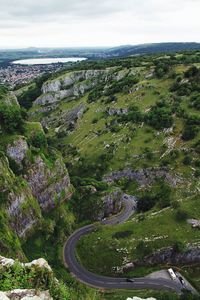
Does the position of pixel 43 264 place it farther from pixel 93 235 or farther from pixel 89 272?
pixel 93 235

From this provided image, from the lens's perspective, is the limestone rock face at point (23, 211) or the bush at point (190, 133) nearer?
the limestone rock face at point (23, 211)

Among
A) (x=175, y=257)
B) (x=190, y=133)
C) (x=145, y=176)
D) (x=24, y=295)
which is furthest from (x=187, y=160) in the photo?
(x=24, y=295)

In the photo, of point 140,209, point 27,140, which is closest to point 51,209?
point 27,140

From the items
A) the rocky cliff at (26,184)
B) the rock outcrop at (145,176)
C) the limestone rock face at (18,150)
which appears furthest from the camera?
the rock outcrop at (145,176)

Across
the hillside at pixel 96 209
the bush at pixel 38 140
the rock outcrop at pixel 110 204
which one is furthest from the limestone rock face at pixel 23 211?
the rock outcrop at pixel 110 204

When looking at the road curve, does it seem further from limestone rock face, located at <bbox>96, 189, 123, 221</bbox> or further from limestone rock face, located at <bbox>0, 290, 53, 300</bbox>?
limestone rock face, located at <bbox>0, 290, 53, 300</bbox>

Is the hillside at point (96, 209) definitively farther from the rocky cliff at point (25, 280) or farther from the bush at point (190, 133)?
the rocky cliff at point (25, 280)

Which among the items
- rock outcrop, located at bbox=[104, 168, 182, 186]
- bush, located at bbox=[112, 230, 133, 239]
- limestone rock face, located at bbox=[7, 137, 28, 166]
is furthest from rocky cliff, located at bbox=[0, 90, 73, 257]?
rock outcrop, located at bbox=[104, 168, 182, 186]

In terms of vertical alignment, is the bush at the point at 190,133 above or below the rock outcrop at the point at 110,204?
above

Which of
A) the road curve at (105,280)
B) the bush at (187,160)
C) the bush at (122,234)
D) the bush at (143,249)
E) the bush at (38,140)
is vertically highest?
the bush at (38,140)
